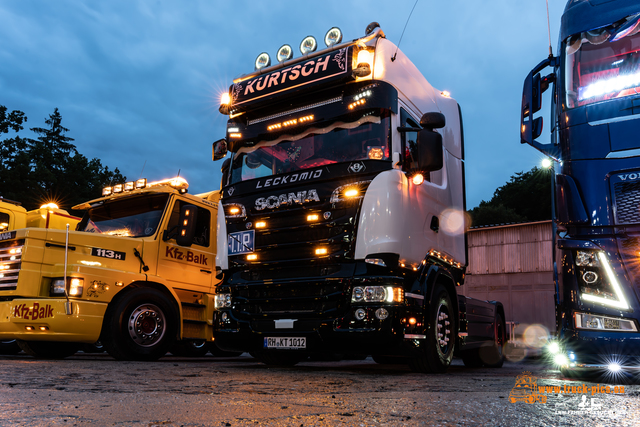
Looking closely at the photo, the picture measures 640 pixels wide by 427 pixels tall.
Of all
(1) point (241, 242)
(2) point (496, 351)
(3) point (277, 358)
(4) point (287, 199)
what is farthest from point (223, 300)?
(2) point (496, 351)

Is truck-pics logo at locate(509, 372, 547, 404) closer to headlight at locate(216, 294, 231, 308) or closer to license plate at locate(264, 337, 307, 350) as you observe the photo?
license plate at locate(264, 337, 307, 350)

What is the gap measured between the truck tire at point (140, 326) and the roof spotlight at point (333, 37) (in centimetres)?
437

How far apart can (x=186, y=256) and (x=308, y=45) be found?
3856 mm

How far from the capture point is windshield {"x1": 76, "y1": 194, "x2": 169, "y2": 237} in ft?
27.6

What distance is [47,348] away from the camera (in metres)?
8.30

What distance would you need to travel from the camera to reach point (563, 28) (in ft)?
19.4

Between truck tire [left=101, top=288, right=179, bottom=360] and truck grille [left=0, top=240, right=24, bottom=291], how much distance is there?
1332 millimetres

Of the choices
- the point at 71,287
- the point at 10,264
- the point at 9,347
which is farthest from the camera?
the point at 9,347

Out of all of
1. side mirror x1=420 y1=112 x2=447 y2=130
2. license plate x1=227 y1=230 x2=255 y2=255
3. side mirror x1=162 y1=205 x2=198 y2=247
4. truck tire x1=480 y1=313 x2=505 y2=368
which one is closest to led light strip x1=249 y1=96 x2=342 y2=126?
side mirror x1=420 y1=112 x2=447 y2=130

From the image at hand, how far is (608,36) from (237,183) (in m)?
4.53

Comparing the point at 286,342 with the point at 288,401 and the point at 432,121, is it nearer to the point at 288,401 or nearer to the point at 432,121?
the point at 288,401

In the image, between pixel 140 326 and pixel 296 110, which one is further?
pixel 140 326

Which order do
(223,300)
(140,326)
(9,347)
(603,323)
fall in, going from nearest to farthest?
1. (603,323)
2. (223,300)
3. (140,326)
4. (9,347)

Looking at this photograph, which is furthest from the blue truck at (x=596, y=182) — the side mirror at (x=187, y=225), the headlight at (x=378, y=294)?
the side mirror at (x=187, y=225)
